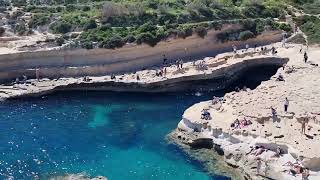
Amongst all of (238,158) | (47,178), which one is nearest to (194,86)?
(238,158)

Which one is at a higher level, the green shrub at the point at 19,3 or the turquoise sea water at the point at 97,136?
the green shrub at the point at 19,3

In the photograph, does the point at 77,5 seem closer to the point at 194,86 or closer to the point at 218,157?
the point at 194,86

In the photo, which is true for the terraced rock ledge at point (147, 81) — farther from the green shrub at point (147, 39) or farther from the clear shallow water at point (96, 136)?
the green shrub at point (147, 39)

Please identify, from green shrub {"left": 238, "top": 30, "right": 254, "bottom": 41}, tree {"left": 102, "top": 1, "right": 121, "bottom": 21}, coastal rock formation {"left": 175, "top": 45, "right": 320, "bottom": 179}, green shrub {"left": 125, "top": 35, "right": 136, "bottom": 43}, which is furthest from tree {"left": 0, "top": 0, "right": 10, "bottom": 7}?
coastal rock formation {"left": 175, "top": 45, "right": 320, "bottom": 179}

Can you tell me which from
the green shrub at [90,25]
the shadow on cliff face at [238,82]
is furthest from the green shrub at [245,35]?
the green shrub at [90,25]

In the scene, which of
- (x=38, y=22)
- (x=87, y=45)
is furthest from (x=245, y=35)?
(x=38, y=22)
